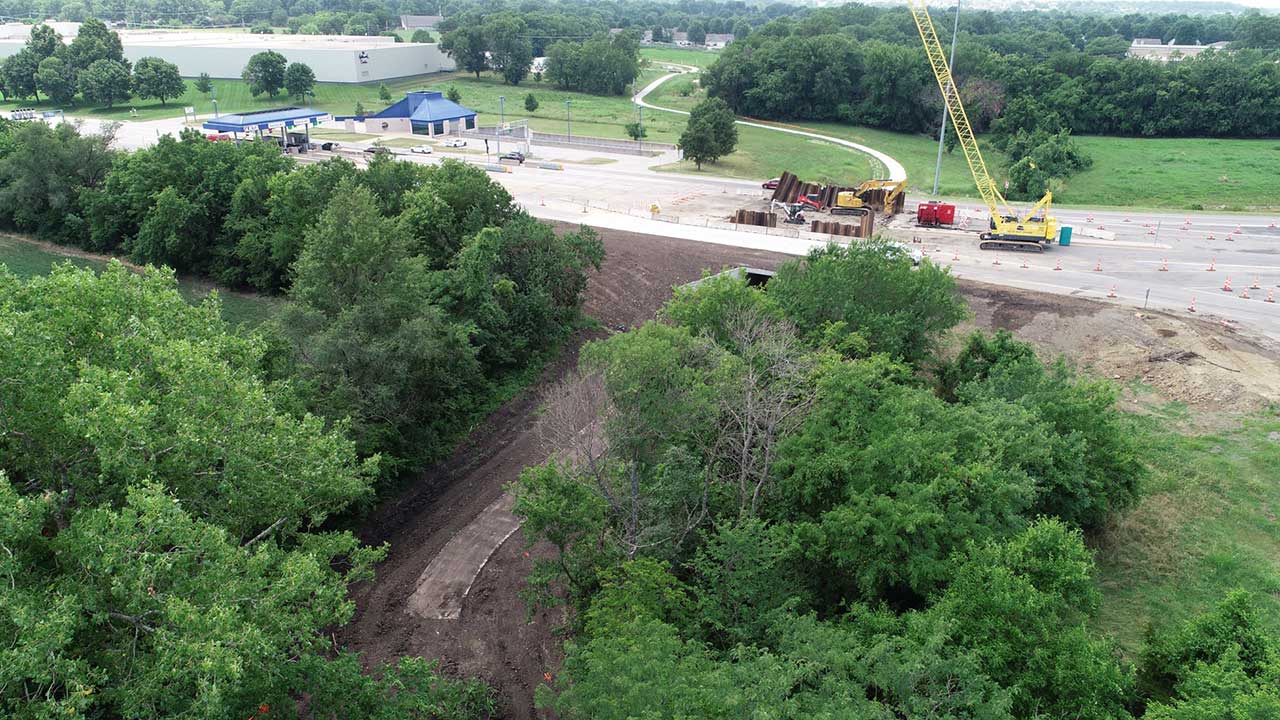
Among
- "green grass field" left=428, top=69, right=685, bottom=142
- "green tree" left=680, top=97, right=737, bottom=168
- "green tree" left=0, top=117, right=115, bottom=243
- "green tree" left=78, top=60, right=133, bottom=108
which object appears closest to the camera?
"green tree" left=0, top=117, right=115, bottom=243

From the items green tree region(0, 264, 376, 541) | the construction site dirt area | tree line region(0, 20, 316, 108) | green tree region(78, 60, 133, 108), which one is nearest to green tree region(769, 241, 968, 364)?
the construction site dirt area

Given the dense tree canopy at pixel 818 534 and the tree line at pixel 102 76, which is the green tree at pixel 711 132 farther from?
the tree line at pixel 102 76

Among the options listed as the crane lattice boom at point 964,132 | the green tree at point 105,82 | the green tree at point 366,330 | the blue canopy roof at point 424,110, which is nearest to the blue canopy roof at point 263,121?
the blue canopy roof at point 424,110

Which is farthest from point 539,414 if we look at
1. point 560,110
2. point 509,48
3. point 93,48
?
point 93,48

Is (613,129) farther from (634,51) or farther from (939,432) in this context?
(939,432)

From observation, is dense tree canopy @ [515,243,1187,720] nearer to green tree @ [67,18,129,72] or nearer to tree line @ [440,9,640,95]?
tree line @ [440,9,640,95]

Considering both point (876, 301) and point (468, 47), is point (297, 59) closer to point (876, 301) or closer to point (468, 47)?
point (468, 47)

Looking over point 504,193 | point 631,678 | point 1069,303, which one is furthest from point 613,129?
point 631,678
